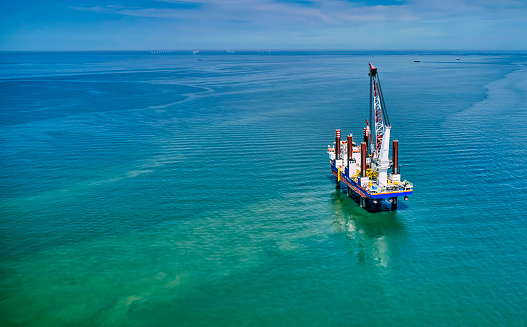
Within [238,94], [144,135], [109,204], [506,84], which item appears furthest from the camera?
[506,84]

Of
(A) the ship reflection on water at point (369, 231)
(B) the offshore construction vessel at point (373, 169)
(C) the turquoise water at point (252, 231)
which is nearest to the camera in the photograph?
(C) the turquoise water at point (252, 231)

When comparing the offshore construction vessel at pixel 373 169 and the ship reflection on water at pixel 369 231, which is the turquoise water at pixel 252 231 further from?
the offshore construction vessel at pixel 373 169

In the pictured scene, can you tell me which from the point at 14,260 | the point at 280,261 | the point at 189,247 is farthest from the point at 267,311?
the point at 14,260

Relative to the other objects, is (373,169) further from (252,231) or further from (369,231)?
(252,231)

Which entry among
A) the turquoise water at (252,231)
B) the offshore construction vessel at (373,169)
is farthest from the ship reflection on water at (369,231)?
the offshore construction vessel at (373,169)

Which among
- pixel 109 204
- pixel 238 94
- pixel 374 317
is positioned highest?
pixel 238 94

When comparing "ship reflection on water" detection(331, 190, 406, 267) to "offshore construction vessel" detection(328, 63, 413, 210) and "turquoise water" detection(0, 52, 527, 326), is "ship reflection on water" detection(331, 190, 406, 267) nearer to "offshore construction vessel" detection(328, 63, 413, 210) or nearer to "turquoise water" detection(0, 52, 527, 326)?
"turquoise water" detection(0, 52, 527, 326)

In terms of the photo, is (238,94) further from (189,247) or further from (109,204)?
(189,247)
